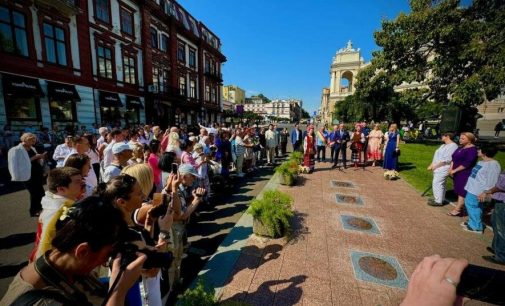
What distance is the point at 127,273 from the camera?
127cm

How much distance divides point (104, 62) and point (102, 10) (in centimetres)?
395

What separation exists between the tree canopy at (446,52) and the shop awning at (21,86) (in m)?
24.6

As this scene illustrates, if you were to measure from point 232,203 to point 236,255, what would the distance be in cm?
289

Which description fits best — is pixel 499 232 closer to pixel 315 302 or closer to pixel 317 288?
pixel 317 288

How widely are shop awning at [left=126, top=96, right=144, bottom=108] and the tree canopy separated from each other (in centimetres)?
2094

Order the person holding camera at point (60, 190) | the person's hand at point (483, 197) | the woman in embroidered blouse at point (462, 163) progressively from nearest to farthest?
the person holding camera at point (60, 190) < the person's hand at point (483, 197) < the woman in embroidered blouse at point (462, 163)

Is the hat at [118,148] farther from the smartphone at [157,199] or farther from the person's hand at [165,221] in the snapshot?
the person's hand at [165,221]

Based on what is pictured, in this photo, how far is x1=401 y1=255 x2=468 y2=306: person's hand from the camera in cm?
83

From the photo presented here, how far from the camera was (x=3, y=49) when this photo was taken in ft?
39.9

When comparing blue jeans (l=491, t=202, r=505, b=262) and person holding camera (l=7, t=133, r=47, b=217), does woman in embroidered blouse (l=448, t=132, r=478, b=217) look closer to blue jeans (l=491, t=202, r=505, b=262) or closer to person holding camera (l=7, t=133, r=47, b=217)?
blue jeans (l=491, t=202, r=505, b=262)

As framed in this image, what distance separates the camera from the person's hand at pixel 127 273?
4.08 ft

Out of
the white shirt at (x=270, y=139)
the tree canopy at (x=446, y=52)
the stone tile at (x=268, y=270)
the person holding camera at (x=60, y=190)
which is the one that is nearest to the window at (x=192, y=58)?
the tree canopy at (x=446, y=52)

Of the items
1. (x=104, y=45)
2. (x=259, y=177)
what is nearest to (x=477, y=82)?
(x=259, y=177)

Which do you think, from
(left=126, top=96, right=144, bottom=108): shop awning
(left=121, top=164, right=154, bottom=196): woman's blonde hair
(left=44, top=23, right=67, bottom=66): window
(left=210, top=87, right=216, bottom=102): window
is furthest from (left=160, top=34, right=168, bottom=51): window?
(left=121, top=164, right=154, bottom=196): woman's blonde hair
